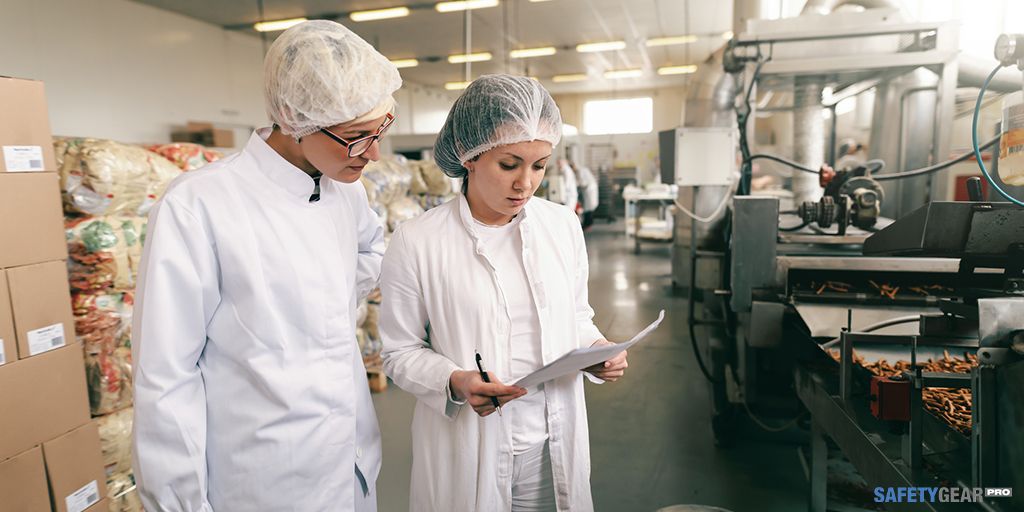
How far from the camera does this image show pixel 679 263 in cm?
496

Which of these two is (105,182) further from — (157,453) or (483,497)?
(483,497)

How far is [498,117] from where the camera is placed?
45.0 inches

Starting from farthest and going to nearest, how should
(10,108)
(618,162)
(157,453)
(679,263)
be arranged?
(618,162) < (679,263) < (10,108) < (157,453)

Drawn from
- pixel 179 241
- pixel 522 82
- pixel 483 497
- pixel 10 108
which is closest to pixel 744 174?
pixel 522 82

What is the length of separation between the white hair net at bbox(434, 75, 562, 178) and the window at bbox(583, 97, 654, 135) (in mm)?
14757

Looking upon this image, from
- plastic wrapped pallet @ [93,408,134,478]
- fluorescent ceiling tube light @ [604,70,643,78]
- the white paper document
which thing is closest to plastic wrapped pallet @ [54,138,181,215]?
plastic wrapped pallet @ [93,408,134,478]

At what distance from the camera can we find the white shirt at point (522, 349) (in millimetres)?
1177

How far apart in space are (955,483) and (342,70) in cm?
136

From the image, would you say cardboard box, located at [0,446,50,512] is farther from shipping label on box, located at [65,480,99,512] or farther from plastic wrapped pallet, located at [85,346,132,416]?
plastic wrapped pallet, located at [85,346,132,416]

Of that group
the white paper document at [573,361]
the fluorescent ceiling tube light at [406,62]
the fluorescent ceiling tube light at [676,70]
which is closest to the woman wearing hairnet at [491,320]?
the white paper document at [573,361]

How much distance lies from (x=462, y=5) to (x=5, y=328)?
21.1ft

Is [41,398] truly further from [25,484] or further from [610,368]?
[610,368]

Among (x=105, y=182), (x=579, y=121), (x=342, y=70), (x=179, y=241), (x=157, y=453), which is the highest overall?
(x=579, y=121)

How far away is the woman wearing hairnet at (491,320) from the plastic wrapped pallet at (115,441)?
1.20m
